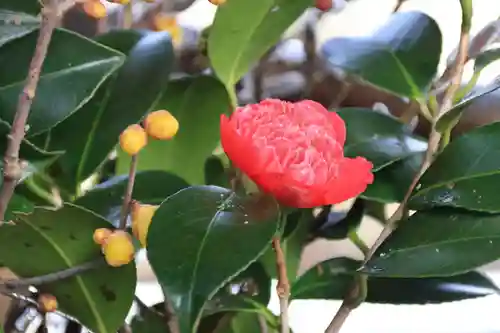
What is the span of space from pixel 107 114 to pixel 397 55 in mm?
185

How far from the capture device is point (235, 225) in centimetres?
31

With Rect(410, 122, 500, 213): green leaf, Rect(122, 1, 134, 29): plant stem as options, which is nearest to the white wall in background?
Rect(122, 1, 134, 29): plant stem

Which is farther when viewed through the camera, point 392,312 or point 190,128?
point 392,312

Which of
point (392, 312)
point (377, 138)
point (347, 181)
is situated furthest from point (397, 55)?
point (392, 312)

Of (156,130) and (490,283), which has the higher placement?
(156,130)

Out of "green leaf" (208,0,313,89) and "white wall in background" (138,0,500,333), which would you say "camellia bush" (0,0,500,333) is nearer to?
"green leaf" (208,0,313,89)

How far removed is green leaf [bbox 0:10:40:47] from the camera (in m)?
0.33

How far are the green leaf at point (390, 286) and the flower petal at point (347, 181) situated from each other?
0.33 ft

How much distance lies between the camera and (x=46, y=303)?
0.35 m

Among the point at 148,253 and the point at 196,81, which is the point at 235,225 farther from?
the point at 196,81

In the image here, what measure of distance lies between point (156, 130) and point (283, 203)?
7 centimetres

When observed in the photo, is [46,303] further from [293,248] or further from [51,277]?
[293,248]

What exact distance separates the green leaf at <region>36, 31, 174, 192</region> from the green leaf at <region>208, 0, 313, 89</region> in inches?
1.3

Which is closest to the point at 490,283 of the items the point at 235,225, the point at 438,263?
the point at 438,263
